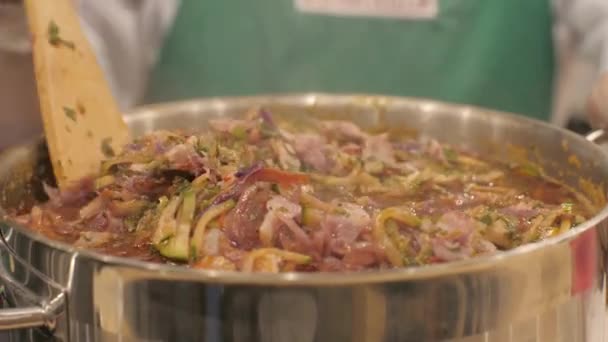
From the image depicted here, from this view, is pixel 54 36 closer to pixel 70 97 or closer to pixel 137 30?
pixel 70 97

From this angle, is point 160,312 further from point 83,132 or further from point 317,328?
point 83,132

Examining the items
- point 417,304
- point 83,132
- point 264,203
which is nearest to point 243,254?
point 264,203

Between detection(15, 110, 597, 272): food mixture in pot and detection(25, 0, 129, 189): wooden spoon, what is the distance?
3cm

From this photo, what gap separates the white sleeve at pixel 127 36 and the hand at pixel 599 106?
1076mm

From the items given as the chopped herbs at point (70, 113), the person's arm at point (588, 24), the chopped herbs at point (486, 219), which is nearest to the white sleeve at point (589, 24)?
the person's arm at point (588, 24)

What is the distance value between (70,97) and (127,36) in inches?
29.9

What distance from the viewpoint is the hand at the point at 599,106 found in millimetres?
1211

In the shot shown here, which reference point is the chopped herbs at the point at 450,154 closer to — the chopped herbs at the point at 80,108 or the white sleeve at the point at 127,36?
the chopped herbs at the point at 80,108

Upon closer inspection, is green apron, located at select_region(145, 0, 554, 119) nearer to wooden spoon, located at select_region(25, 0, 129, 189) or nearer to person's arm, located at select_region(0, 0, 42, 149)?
person's arm, located at select_region(0, 0, 42, 149)

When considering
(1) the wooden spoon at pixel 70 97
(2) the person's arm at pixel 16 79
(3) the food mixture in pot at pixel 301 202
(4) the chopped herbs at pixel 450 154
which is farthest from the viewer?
(2) the person's arm at pixel 16 79

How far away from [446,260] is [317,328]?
18 cm

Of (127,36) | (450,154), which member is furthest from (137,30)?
(450,154)

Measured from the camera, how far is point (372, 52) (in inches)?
74.9

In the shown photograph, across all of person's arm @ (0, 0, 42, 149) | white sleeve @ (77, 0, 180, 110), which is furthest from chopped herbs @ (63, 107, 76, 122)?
person's arm @ (0, 0, 42, 149)
